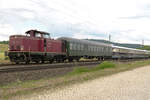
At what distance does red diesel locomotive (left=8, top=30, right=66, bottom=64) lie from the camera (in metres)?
18.4

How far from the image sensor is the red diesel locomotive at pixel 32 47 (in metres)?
18.4

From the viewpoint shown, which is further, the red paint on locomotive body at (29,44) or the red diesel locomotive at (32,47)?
the red paint on locomotive body at (29,44)

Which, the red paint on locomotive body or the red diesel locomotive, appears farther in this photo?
the red paint on locomotive body

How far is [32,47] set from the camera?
63.6 ft

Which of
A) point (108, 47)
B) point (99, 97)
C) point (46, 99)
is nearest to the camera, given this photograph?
point (46, 99)

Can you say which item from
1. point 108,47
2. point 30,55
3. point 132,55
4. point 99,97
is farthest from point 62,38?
point 132,55

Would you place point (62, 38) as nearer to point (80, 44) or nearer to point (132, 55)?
point (80, 44)

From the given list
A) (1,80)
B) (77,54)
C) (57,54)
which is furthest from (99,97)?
(77,54)

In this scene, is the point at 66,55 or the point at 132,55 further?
the point at 132,55

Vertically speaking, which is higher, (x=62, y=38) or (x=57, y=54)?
(x=62, y=38)

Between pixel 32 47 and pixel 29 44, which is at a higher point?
pixel 29 44

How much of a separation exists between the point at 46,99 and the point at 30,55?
44.4 feet

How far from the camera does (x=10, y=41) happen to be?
774 inches

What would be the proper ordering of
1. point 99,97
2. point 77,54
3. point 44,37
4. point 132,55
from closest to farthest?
point 99,97, point 44,37, point 77,54, point 132,55
